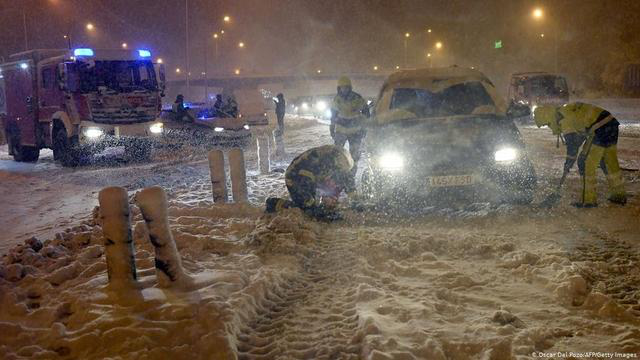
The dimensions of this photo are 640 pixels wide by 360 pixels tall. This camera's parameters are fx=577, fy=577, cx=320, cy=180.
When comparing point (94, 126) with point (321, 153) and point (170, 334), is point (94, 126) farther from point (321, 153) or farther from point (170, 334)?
point (170, 334)

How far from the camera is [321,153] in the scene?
26.6 ft

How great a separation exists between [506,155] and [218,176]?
→ 14.0 ft

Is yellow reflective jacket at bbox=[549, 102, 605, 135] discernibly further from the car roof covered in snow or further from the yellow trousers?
the car roof covered in snow

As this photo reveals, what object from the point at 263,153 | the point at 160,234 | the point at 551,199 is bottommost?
the point at 551,199

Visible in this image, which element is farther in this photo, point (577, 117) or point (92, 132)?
point (92, 132)

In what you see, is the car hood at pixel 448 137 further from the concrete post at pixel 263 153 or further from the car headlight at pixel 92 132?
the car headlight at pixel 92 132

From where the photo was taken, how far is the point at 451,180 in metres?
7.38

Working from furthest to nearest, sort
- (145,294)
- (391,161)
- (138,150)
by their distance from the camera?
1. (138,150)
2. (391,161)
3. (145,294)

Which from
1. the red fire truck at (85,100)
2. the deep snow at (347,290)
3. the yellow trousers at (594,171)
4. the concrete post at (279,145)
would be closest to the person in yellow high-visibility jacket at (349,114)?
the deep snow at (347,290)

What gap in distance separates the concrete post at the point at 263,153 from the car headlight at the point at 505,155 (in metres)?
6.17

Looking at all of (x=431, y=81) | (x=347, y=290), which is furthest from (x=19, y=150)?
(x=347, y=290)

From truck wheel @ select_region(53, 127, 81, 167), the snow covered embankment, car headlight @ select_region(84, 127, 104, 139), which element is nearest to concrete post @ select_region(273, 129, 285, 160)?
car headlight @ select_region(84, 127, 104, 139)

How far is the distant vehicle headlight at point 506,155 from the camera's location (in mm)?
7570

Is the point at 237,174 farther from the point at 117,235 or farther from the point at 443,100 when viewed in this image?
the point at 117,235
